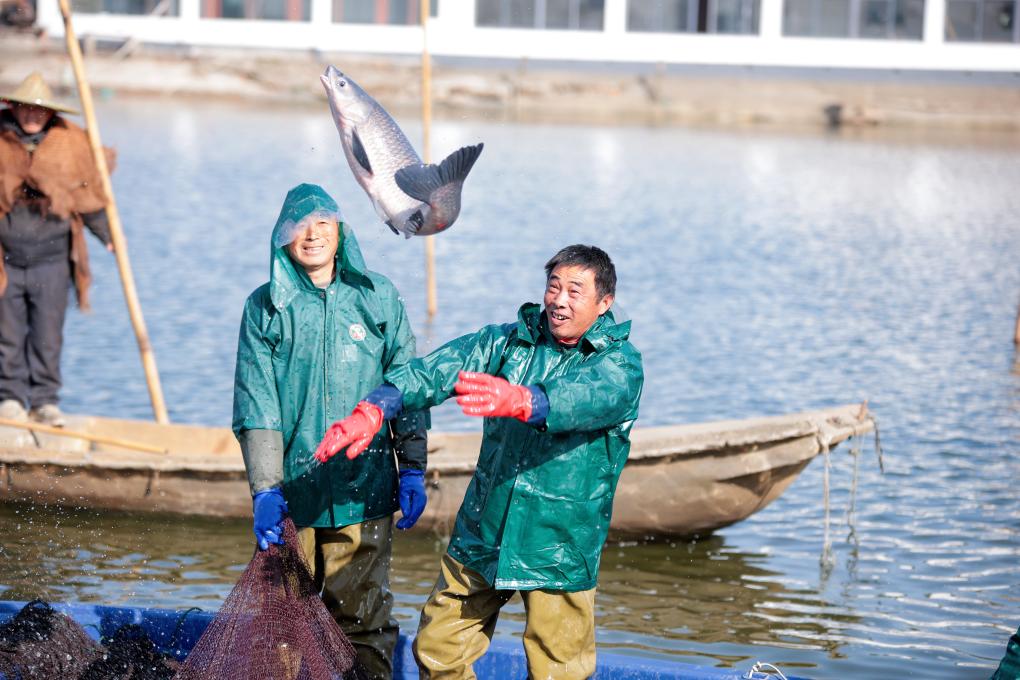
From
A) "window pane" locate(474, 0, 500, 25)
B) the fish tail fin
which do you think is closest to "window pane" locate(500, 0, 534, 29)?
"window pane" locate(474, 0, 500, 25)

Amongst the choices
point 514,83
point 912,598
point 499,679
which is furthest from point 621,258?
point 514,83

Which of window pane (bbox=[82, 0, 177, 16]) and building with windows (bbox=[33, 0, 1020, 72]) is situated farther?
window pane (bbox=[82, 0, 177, 16])

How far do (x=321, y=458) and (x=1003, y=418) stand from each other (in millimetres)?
9009

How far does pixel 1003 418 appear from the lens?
465 inches

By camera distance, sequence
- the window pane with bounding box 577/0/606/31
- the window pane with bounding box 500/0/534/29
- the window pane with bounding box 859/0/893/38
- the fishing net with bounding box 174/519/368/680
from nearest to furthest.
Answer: the fishing net with bounding box 174/519/368/680
the window pane with bounding box 859/0/893/38
the window pane with bounding box 500/0/534/29
the window pane with bounding box 577/0/606/31

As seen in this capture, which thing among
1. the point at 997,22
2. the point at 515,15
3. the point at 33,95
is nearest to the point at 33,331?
the point at 33,95

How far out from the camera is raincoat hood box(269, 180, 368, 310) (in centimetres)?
471

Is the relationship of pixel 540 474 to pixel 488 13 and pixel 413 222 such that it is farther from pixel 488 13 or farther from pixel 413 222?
pixel 488 13

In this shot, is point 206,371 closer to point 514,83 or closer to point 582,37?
point 514,83

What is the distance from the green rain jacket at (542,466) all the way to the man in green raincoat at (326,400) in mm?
519

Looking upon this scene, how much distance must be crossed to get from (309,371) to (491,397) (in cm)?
105

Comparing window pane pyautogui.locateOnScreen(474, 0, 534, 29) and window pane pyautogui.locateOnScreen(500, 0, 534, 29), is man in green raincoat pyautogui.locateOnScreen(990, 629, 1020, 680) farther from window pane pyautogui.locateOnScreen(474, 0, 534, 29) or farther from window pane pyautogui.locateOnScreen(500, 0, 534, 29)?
window pane pyautogui.locateOnScreen(474, 0, 534, 29)

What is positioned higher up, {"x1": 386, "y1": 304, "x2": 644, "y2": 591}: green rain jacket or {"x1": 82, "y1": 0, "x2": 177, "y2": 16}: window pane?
{"x1": 82, "y1": 0, "x2": 177, "y2": 16}: window pane

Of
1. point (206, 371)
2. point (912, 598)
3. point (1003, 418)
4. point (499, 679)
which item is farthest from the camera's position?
point (206, 371)
